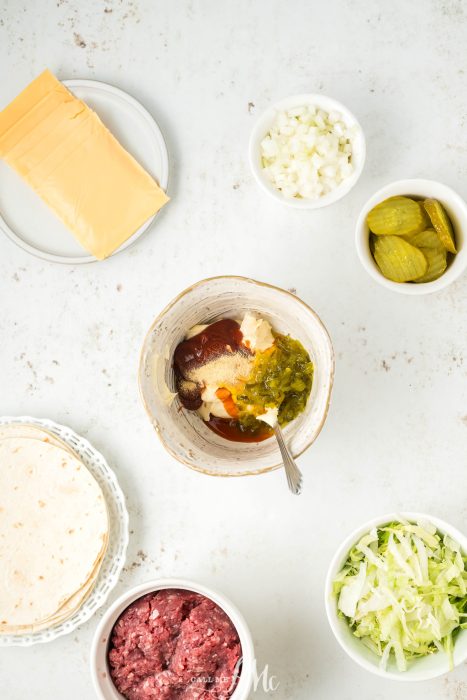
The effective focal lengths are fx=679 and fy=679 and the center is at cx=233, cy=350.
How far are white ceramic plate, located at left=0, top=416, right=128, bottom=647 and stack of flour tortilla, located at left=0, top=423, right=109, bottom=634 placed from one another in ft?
0.12

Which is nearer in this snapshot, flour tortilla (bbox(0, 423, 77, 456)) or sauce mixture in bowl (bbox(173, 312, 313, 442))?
sauce mixture in bowl (bbox(173, 312, 313, 442))

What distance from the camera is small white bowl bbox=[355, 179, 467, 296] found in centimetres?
175

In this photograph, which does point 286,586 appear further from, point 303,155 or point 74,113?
point 74,113

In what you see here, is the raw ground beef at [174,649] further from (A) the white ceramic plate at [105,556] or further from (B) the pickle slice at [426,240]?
(B) the pickle slice at [426,240]

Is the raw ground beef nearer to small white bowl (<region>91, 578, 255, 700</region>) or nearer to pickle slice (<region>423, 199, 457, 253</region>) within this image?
small white bowl (<region>91, 578, 255, 700</region>)

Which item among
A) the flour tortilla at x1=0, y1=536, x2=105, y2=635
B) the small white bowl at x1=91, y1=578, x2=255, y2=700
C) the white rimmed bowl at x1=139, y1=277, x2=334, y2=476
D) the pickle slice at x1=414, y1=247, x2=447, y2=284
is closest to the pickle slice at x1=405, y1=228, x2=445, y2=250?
the pickle slice at x1=414, y1=247, x2=447, y2=284

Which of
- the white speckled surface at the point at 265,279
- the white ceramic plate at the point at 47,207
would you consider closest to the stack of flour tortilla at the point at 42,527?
the white speckled surface at the point at 265,279

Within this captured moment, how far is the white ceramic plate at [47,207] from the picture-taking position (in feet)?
6.41

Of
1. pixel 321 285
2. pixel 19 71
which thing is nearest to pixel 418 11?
pixel 321 285

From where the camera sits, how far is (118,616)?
1.75 metres

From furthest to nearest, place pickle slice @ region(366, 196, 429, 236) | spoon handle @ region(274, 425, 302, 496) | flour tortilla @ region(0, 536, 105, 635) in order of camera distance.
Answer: flour tortilla @ region(0, 536, 105, 635)
pickle slice @ region(366, 196, 429, 236)
spoon handle @ region(274, 425, 302, 496)

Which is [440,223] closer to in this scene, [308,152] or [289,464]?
[308,152]

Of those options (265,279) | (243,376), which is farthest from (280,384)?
(265,279)

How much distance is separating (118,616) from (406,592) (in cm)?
73
